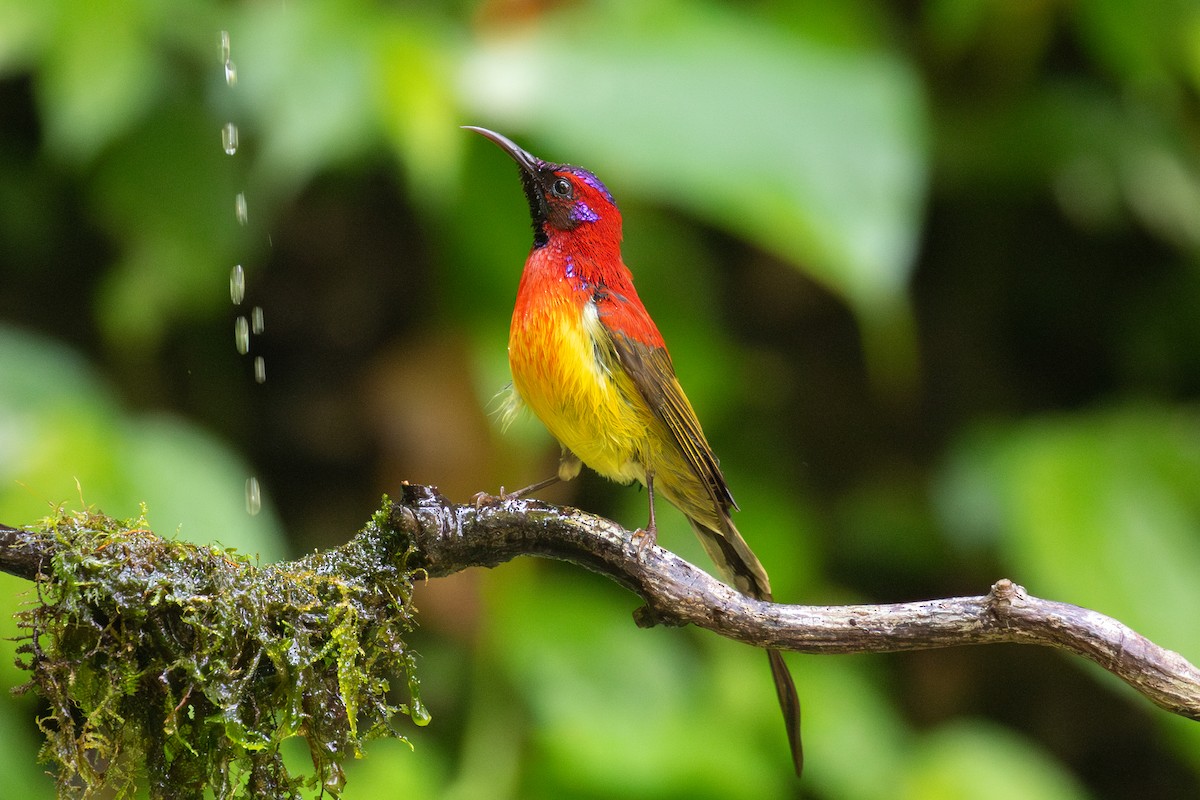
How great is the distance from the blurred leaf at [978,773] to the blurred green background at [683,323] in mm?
10

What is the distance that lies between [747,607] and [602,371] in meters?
0.68

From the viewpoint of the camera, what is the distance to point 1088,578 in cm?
396

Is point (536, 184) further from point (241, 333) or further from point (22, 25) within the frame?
point (241, 333)

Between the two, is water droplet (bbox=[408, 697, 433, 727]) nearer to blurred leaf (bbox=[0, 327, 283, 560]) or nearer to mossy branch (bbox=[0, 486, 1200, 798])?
mossy branch (bbox=[0, 486, 1200, 798])

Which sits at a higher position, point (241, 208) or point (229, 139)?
point (229, 139)

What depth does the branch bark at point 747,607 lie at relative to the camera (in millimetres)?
1994

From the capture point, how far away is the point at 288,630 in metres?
2.06

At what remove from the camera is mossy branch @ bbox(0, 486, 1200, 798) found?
1968 mm

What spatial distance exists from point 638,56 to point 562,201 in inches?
62.4

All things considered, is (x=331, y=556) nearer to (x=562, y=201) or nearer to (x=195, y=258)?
(x=562, y=201)

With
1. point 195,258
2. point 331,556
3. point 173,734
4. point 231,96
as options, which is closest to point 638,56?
point 231,96

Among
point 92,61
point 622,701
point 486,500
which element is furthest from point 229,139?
point 486,500

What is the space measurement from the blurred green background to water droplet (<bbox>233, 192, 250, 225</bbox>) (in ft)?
0.14

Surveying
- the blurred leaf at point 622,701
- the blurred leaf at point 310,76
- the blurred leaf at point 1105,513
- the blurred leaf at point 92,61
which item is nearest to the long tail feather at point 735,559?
the blurred leaf at point 622,701
